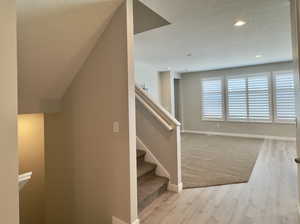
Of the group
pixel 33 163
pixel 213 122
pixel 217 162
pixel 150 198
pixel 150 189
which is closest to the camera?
pixel 150 198

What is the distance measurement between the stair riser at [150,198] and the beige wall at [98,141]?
1.45 feet

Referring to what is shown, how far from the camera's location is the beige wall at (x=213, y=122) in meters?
6.20

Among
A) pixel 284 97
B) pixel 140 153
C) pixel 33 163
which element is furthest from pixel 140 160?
pixel 284 97

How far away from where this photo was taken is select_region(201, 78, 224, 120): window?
7312 millimetres

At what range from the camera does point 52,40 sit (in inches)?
79.7

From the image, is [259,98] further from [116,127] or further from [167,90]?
[116,127]

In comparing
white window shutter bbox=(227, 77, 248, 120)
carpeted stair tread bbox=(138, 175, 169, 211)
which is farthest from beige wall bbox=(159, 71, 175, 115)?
carpeted stair tread bbox=(138, 175, 169, 211)

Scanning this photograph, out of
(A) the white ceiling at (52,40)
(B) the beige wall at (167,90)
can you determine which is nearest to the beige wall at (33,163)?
(A) the white ceiling at (52,40)

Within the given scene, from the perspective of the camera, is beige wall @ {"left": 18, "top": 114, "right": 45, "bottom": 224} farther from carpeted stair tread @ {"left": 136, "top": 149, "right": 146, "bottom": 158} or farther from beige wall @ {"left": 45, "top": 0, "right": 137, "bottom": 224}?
carpeted stair tread @ {"left": 136, "top": 149, "right": 146, "bottom": 158}

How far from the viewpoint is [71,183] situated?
274cm

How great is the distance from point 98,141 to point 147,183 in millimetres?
1145

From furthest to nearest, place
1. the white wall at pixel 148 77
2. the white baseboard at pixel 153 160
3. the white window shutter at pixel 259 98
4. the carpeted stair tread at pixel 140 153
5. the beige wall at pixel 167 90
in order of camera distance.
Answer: the beige wall at pixel 167 90
the white window shutter at pixel 259 98
the white wall at pixel 148 77
the carpeted stair tread at pixel 140 153
the white baseboard at pixel 153 160

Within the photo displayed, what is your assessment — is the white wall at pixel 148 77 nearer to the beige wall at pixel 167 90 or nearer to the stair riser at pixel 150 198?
the beige wall at pixel 167 90

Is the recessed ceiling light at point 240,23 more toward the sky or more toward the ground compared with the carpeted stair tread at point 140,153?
more toward the sky
